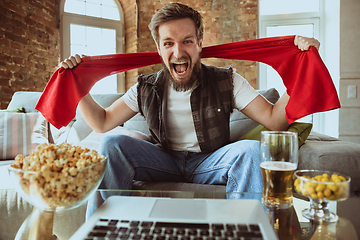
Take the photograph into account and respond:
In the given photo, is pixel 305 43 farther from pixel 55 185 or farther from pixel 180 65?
pixel 55 185

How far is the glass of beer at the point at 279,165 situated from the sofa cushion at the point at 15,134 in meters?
1.62

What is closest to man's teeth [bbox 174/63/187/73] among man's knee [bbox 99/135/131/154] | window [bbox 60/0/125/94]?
man's knee [bbox 99/135/131/154]

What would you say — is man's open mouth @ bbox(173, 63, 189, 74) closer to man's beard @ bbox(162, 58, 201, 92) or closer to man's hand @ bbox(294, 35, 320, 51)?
man's beard @ bbox(162, 58, 201, 92)

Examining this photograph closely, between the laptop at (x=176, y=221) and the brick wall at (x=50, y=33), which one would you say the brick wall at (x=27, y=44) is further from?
the laptop at (x=176, y=221)

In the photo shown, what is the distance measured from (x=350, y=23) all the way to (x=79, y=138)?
11.0 ft

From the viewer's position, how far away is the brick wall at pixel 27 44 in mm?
2951

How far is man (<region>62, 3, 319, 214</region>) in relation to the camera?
1.24 metres

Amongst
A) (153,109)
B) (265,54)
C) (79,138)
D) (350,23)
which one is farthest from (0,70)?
(350,23)

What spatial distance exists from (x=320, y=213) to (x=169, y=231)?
0.39 m

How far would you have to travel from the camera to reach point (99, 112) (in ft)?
4.56

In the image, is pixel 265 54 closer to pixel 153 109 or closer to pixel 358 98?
pixel 153 109

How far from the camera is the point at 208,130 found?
1328 mm

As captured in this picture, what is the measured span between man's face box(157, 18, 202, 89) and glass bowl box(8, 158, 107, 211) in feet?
2.85

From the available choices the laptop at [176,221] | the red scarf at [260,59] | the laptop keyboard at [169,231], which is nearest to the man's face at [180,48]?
the red scarf at [260,59]
